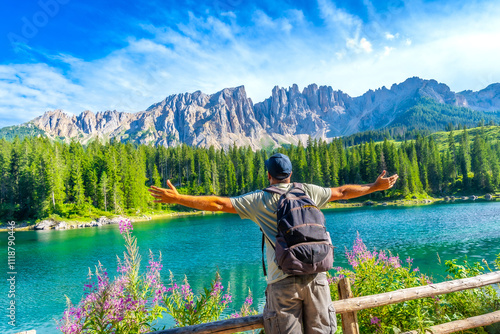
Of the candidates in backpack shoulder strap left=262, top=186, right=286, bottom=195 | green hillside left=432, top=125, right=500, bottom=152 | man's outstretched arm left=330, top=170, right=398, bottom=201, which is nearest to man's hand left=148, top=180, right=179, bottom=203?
backpack shoulder strap left=262, top=186, right=286, bottom=195

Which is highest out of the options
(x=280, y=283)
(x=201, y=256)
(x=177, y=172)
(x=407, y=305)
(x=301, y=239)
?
(x=177, y=172)

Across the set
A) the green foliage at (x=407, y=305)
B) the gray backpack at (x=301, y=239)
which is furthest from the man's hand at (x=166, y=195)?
the green foliage at (x=407, y=305)

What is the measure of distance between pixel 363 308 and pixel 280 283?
1730mm

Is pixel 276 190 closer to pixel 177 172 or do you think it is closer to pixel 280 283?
pixel 280 283

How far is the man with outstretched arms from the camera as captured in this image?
2803 millimetres

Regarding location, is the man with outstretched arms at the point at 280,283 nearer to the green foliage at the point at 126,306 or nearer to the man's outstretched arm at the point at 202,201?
the man's outstretched arm at the point at 202,201

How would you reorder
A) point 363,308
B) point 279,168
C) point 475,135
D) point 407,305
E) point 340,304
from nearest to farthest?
point 279,168 → point 340,304 → point 363,308 → point 407,305 → point 475,135

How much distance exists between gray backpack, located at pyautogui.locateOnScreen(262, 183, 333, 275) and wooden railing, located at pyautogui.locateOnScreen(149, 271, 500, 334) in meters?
1.22

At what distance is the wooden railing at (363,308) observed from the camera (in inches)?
134

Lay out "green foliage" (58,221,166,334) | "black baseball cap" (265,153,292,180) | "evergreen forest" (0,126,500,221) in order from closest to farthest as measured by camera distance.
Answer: "black baseball cap" (265,153,292,180)
"green foliage" (58,221,166,334)
"evergreen forest" (0,126,500,221)

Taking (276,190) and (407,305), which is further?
(407,305)

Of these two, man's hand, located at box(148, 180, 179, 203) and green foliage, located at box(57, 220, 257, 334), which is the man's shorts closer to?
man's hand, located at box(148, 180, 179, 203)

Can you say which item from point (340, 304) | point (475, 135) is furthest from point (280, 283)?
point (475, 135)

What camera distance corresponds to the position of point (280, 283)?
2852 mm
